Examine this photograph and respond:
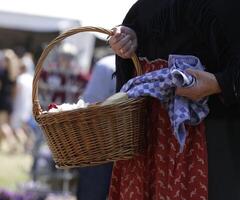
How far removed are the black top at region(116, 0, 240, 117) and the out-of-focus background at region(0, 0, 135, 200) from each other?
5.13 feet

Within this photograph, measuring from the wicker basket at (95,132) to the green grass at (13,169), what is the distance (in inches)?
196

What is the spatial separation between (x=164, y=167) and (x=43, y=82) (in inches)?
245

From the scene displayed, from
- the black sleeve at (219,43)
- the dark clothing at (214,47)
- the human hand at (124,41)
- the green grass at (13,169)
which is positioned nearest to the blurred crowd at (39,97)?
the green grass at (13,169)

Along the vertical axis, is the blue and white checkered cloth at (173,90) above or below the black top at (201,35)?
below

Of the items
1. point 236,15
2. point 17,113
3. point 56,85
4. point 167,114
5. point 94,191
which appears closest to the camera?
point 236,15

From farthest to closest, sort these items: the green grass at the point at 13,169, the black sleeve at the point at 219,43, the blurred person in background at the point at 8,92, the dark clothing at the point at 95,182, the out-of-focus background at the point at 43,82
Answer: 1. the blurred person in background at the point at 8,92
2. the green grass at the point at 13,169
3. the out-of-focus background at the point at 43,82
4. the dark clothing at the point at 95,182
5. the black sleeve at the point at 219,43

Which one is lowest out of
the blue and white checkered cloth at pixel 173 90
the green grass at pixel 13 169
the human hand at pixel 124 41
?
the green grass at pixel 13 169

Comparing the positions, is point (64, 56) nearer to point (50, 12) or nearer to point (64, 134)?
point (50, 12)

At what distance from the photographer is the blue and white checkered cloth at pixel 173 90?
1.75 meters

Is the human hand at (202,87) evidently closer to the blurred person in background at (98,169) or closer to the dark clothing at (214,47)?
Result: the dark clothing at (214,47)

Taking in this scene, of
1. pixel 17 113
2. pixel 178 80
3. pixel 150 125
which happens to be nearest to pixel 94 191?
pixel 150 125

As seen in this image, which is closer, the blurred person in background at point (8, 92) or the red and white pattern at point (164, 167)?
the red and white pattern at point (164, 167)

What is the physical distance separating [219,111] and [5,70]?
9.06 m

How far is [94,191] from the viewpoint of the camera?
10.5 feet
